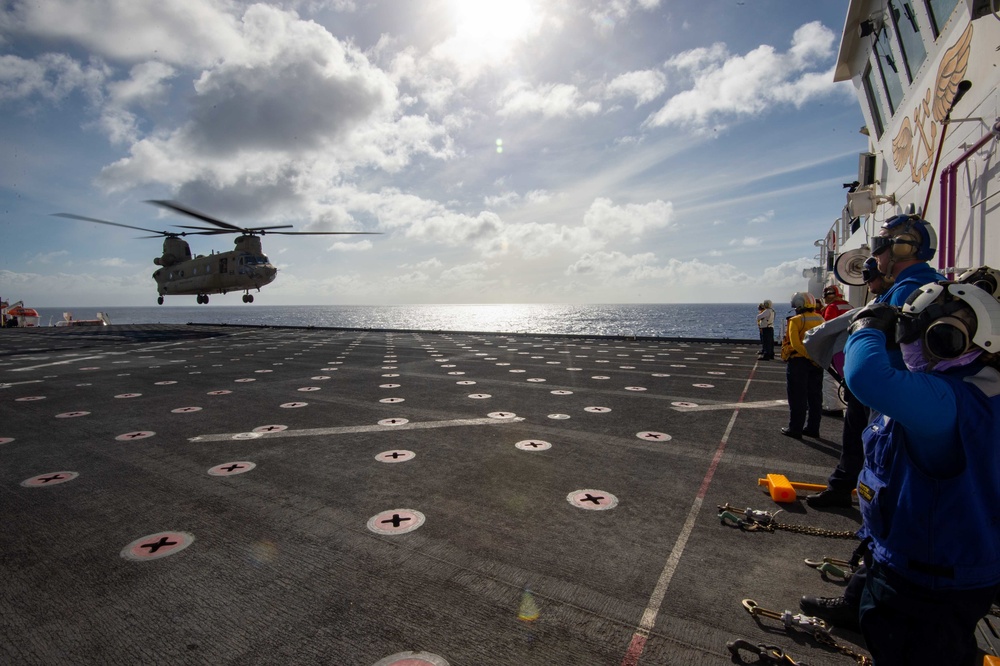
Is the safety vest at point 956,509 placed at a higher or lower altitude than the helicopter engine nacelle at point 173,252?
lower

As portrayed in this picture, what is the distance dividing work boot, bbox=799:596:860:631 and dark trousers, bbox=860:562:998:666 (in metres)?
0.90

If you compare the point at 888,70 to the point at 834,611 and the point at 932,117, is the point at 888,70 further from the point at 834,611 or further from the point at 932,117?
the point at 834,611

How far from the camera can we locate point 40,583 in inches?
127

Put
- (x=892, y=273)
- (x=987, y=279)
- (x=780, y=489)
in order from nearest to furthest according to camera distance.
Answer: (x=987, y=279), (x=892, y=273), (x=780, y=489)

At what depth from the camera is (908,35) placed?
736cm

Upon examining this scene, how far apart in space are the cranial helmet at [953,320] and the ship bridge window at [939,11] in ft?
21.6

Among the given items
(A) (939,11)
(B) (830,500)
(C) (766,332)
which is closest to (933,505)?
(B) (830,500)

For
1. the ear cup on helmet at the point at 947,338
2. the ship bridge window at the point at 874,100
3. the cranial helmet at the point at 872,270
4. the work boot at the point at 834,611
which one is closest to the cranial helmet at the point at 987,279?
the cranial helmet at the point at 872,270

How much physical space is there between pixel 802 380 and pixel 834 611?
194 inches

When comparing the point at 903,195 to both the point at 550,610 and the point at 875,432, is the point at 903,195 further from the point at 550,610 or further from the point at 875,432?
the point at 550,610

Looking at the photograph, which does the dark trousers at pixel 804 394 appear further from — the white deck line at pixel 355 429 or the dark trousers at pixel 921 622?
the dark trousers at pixel 921 622

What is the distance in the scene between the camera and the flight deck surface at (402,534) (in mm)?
2705

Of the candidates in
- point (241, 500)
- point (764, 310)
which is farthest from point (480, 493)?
point (764, 310)

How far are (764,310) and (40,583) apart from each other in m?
19.5
